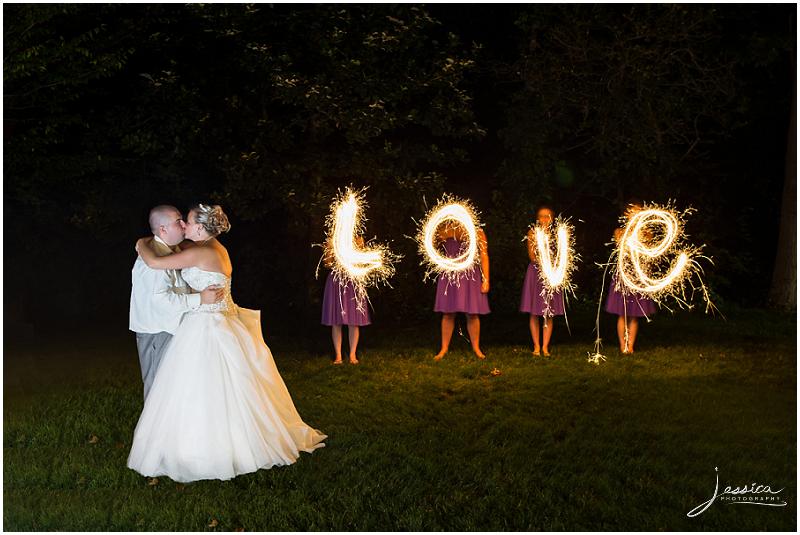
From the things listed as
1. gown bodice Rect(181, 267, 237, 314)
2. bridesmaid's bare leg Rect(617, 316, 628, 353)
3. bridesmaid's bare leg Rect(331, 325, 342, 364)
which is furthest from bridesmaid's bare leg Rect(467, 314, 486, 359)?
gown bodice Rect(181, 267, 237, 314)

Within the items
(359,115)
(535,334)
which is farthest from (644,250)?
(359,115)

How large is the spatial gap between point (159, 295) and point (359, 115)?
8076mm

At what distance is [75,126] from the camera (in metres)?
16.3

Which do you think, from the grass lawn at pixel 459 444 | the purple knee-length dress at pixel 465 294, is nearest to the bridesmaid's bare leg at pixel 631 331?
the grass lawn at pixel 459 444

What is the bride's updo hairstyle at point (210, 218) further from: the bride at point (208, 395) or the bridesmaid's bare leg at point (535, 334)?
the bridesmaid's bare leg at point (535, 334)

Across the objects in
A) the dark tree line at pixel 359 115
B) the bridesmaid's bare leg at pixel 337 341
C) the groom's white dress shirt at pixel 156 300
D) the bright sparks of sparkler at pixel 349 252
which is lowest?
the bridesmaid's bare leg at pixel 337 341

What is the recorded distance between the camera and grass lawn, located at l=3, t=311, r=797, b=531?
6316 mm

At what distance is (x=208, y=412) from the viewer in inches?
275

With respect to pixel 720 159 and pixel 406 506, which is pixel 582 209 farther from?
pixel 406 506

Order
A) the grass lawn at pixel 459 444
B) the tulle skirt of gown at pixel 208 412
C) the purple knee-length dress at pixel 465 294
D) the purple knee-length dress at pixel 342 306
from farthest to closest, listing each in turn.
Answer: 1. the purple knee-length dress at pixel 465 294
2. the purple knee-length dress at pixel 342 306
3. the tulle skirt of gown at pixel 208 412
4. the grass lawn at pixel 459 444

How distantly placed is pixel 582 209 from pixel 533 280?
27.5ft

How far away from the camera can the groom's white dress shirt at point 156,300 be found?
763cm

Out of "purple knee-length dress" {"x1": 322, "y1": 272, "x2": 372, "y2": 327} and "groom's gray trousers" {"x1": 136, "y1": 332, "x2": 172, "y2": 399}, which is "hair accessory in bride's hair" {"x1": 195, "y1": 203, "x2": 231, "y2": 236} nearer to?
"groom's gray trousers" {"x1": 136, "y1": 332, "x2": 172, "y2": 399}

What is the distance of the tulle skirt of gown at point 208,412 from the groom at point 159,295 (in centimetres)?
47
